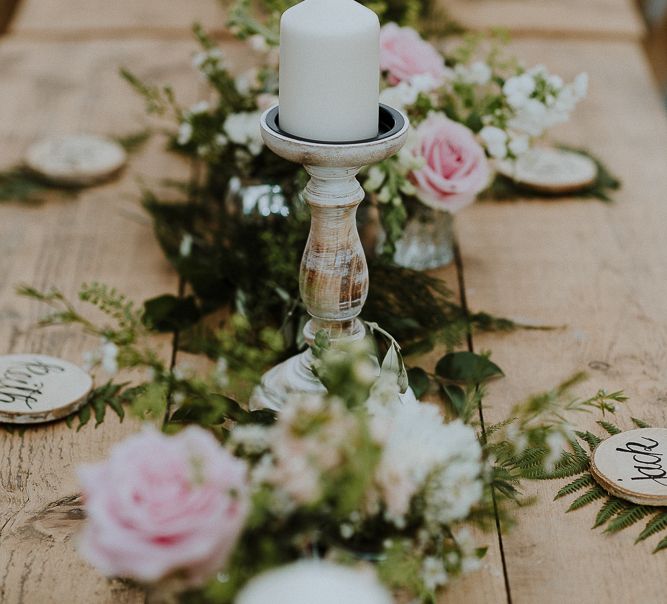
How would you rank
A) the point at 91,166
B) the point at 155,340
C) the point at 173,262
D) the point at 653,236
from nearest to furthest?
→ the point at 155,340, the point at 173,262, the point at 653,236, the point at 91,166

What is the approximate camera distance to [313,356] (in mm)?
999

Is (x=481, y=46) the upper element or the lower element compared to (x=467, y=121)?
lower

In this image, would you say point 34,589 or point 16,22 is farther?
point 16,22

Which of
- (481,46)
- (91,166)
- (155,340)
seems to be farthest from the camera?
(481,46)

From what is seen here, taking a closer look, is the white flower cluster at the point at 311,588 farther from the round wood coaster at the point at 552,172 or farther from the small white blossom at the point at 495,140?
the round wood coaster at the point at 552,172

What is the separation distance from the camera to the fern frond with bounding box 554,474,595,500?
3.07 feet

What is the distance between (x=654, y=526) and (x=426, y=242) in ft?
1.90

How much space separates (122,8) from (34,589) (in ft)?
5.66

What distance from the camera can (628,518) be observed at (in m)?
0.91

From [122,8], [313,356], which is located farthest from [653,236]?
[122,8]

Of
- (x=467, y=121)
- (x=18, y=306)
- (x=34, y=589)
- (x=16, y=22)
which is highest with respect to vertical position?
(x=467, y=121)

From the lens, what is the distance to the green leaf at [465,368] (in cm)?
111

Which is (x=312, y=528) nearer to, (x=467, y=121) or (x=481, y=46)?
(x=467, y=121)

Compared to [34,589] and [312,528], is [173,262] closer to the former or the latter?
[34,589]
